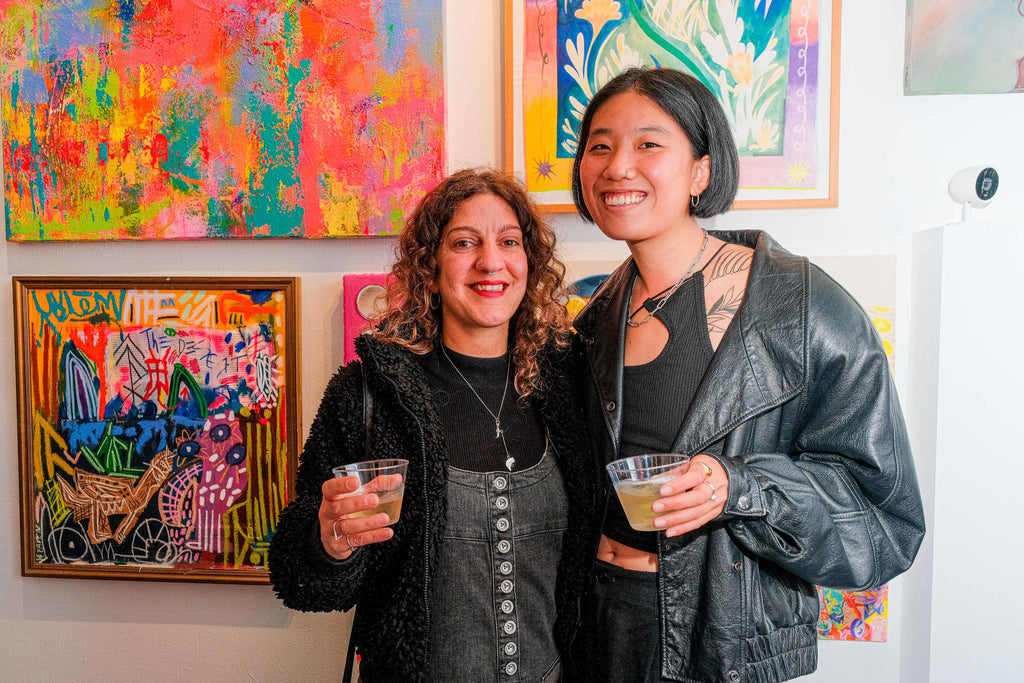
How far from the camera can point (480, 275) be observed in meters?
1.50

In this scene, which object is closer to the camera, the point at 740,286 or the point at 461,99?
the point at 740,286

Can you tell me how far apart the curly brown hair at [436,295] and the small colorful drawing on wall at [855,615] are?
133 centimetres

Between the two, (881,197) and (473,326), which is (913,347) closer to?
(881,197)

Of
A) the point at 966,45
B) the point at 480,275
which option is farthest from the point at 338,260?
the point at 966,45

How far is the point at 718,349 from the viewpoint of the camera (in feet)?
4.58

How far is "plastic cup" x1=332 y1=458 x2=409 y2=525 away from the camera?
3.78ft

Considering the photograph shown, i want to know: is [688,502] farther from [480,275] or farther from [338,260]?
[338,260]

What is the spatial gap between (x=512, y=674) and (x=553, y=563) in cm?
23

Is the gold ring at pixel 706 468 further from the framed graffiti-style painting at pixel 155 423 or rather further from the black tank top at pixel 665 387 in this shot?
the framed graffiti-style painting at pixel 155 423

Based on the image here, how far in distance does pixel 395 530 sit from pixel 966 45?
7.18ft

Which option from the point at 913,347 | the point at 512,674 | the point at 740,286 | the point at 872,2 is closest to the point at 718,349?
the point at 740,286

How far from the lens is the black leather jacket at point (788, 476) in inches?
51.9

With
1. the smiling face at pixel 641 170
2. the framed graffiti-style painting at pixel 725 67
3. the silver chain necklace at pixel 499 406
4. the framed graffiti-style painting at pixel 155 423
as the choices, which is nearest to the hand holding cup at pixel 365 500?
the silver chain necklace at pixel 499 406

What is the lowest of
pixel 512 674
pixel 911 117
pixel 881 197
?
pixel 512 674
